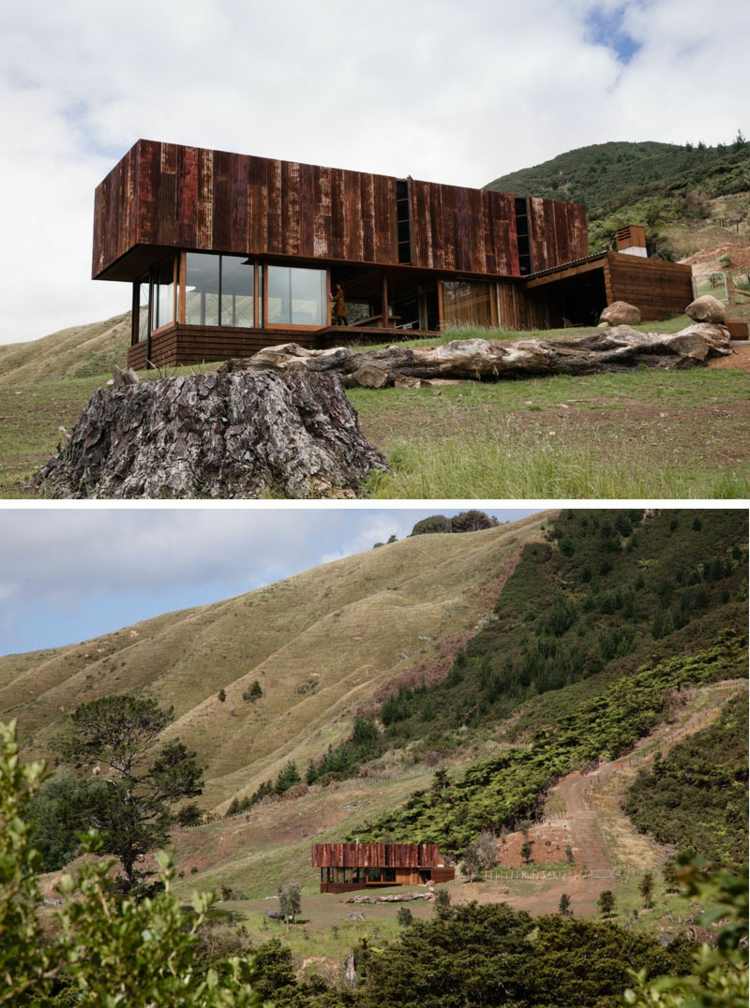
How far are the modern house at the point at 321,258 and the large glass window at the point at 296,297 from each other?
0.03 metres

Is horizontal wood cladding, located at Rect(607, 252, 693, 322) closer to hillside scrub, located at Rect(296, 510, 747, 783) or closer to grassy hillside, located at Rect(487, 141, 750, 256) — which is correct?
hillside scrub, located at Rect(296, 510, 747, 783)

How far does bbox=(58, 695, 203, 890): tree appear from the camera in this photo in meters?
14.9

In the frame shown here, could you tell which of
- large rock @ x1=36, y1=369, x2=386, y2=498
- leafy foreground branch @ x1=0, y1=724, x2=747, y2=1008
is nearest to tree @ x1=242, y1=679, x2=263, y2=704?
large rock @ x1=36, y1=369, x2=386, y2=498

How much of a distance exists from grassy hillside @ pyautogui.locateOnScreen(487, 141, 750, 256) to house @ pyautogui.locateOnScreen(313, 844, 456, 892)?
30.7 meters

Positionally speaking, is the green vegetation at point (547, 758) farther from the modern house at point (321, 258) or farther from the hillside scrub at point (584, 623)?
the modern house at point (321, 258)

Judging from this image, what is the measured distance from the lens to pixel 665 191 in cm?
5153

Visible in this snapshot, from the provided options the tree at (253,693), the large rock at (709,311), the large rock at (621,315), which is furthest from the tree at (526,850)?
the large rock at (621,315)

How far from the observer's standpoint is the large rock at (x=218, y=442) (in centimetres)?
791

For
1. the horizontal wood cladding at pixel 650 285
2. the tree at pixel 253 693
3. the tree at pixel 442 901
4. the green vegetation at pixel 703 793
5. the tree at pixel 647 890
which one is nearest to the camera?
the tree at pixel 647 890

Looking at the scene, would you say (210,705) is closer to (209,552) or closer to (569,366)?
(209,552)

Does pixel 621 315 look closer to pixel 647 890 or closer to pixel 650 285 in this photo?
pixel 650 285

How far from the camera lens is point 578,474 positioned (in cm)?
813

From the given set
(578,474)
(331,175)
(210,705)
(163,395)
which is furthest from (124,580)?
(331,175)

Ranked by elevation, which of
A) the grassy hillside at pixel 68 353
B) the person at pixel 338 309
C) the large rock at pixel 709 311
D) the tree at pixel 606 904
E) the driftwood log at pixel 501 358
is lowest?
the tree at pixel 606 904
